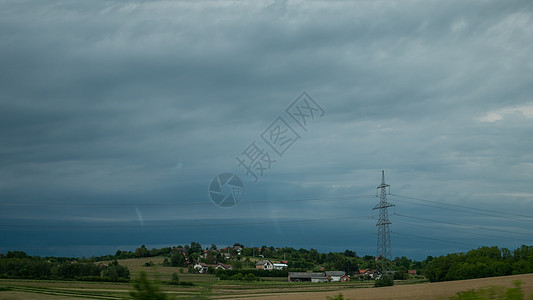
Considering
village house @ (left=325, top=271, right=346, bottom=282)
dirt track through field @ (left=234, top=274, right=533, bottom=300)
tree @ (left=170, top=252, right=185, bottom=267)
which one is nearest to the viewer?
dirt track through field @ (left=234, top=274, right=533, bottom=300)

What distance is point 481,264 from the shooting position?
279 feet

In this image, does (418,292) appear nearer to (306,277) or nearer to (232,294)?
(232,294)

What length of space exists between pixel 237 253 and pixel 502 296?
158 m

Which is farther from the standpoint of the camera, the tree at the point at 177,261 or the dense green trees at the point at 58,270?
the tree at the point at 177,261

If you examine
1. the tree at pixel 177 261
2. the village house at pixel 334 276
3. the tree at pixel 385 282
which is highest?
the tree at pixel 177 261

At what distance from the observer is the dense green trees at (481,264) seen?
8344 cm

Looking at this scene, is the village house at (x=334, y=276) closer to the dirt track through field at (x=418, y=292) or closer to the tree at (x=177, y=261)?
the tree at (x=177, y=261)

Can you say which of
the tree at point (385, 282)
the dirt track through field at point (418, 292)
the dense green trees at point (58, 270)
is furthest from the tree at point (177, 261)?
the dirt track through field at point (418, 292)

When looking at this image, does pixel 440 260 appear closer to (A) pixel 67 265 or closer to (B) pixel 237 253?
(A) pixel 67 265

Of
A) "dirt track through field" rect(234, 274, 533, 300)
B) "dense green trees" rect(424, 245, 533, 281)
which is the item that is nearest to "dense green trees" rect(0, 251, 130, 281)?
"dirt track through field" rect(234, 274, 533, 300)

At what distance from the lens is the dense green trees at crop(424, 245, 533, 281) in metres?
83.4

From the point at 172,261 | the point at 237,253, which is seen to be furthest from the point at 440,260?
the point at 237,253

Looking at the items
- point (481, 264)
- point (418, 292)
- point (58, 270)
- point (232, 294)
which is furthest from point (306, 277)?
point (418, 292)

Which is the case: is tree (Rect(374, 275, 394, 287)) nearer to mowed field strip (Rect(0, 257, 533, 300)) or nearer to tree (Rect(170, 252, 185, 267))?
mowed field strip (Rect(0, 257, 533, 300))
